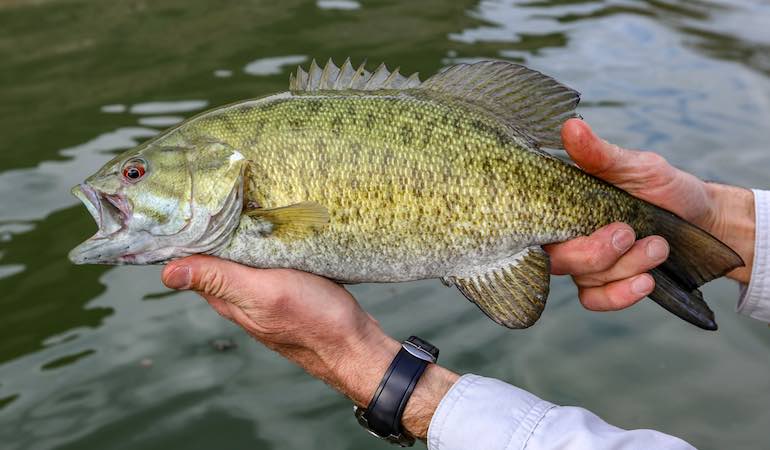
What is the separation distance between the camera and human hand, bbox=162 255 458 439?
8.85ft

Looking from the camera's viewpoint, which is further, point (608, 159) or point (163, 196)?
point (608, 159)

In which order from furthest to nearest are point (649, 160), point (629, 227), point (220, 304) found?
1. point (649, 160)
2. point (220, 304)
3. point (629, 227)

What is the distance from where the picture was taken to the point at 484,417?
103 inches

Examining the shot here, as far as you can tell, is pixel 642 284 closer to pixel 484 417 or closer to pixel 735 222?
pixel 484 417

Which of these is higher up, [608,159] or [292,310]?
[608,159]

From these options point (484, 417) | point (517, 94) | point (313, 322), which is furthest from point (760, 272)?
point (313, 322)

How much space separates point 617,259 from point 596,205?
274 mm

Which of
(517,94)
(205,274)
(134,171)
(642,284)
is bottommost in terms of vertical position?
(642,284)

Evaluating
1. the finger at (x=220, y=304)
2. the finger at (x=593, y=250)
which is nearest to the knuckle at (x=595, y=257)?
the finger at (x=593, y=250)

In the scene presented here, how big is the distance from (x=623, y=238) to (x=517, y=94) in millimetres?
671

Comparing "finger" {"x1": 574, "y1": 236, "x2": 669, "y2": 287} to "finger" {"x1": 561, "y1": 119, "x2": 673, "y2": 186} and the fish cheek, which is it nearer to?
"finger" {"x1": 561, "y1": 119, "x2": 673, "y2": 186}

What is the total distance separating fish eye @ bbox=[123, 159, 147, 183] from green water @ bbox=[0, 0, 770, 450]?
6.25 ft

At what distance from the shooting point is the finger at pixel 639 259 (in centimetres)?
274

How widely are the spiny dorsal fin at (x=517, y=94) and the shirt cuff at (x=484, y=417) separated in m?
0.94
